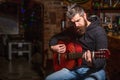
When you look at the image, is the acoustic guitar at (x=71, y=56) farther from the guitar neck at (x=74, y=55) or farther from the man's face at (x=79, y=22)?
the man's face at (x=79, y=22)

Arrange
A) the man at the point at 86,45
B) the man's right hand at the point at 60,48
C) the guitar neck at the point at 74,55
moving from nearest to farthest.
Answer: the man at the point at 86,45 < the guitar neck at the point at 74,55 < the man's right hand at the point at 60,48

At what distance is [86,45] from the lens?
10.7 ft

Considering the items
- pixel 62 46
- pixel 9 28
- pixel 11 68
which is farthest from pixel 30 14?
pixel 62 46

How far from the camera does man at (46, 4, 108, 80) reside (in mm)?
3064

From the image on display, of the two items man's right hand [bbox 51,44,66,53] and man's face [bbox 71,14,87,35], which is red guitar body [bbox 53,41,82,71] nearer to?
man's right hand [bbox 51,44,66,53]

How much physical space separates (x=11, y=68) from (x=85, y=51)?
143 inches

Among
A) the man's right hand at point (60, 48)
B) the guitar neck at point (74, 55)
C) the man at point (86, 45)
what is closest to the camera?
the man at point (86, 45)

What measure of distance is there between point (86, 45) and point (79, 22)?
0.26m

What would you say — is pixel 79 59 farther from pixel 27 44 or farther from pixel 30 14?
pixel 30 14

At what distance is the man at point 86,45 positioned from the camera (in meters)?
3.06

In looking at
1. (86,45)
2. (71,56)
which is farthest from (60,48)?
(86,45)

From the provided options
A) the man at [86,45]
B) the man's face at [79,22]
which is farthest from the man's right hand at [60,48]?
the man's face at [79,22]

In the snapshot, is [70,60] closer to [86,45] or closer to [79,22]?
[86,45]

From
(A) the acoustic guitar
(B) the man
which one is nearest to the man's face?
(B) the man
